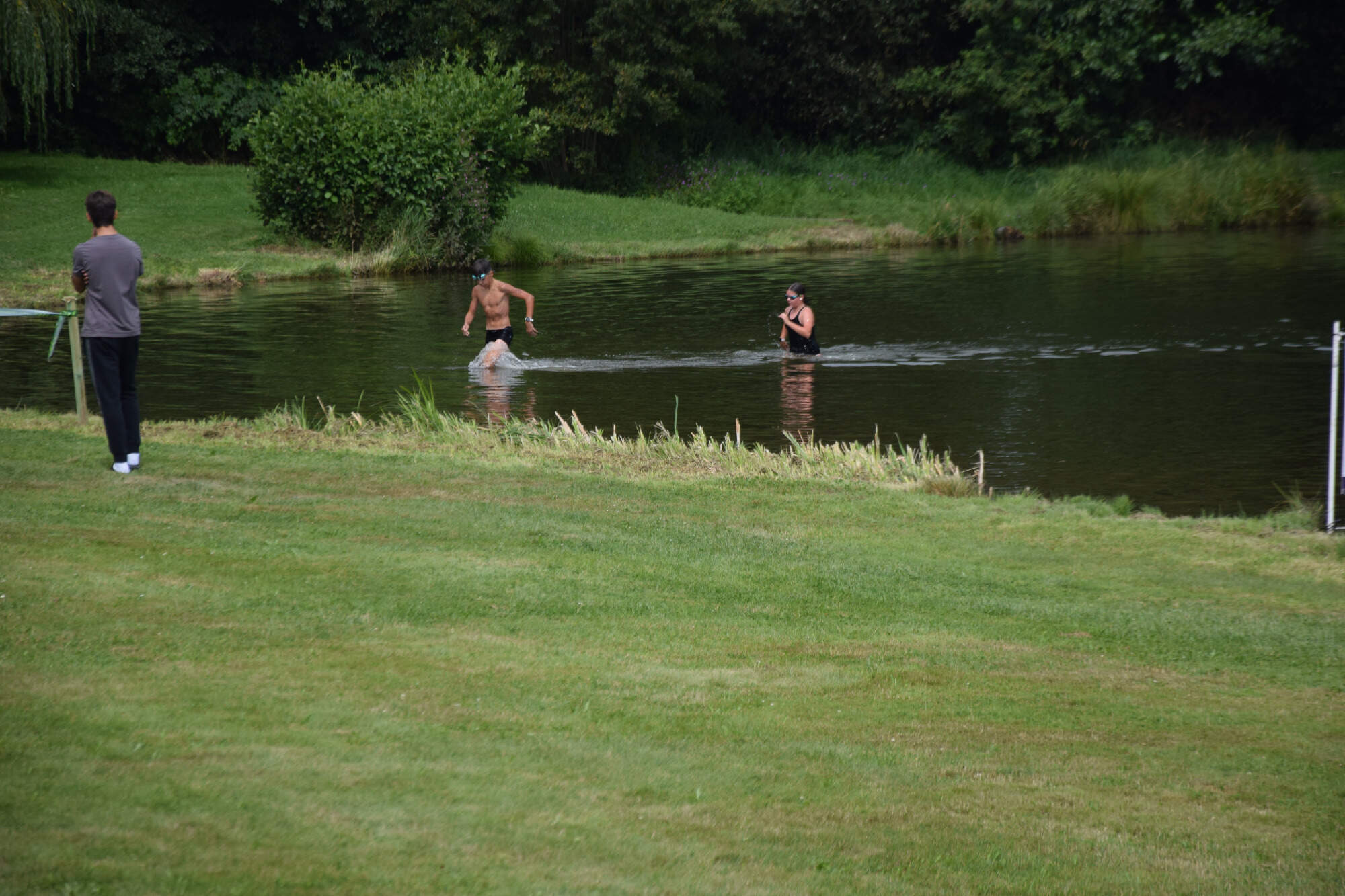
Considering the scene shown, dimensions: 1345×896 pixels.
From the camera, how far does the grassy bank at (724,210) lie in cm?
3728

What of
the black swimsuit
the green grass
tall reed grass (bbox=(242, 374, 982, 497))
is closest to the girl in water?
the black swimsuit

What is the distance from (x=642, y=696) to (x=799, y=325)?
16161mm

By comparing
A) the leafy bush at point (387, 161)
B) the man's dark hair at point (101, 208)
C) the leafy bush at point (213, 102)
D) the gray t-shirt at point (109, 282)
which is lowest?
the gray t-shirt at point (109, 282)

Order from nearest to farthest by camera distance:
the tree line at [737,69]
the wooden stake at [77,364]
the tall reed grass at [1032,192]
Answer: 1. the wooden stake at [77,364]
2. the tall reed grass at [1032,192]
3. the tree line at [737,69]

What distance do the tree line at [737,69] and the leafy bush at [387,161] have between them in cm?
1064

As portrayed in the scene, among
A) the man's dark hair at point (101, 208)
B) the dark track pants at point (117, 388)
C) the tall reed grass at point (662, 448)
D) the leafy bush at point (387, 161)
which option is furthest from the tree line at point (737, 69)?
the man's dark hair at point (101, 208)

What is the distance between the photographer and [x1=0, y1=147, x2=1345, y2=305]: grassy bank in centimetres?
3728

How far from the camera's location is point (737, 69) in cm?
5834

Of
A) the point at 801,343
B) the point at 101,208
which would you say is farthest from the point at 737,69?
the point at 101,208

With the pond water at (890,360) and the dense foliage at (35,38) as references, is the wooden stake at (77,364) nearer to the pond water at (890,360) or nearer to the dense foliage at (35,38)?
the pond water at (890,360)

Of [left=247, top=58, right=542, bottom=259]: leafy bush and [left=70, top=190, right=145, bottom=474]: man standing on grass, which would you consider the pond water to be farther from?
[left=70, top=190, right=145, bottom=474]: man standing on grass

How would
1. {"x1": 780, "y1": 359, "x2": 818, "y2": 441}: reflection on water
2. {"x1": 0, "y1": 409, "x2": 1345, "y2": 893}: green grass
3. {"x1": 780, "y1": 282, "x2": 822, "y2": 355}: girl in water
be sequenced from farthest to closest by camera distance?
{"x1": 780, "y1": 282, "x2": 822, "y2": 355}: girl in water → {"x1": 780, "y1": 359, "x2": 818, "y2": 441}: reflection on water → {"x1": 0, "y1": 409, "x2": 1345, "y2": 893}: green grass

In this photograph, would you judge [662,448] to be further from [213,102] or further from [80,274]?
[213,102]

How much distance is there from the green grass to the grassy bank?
27.2 m
